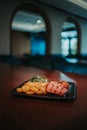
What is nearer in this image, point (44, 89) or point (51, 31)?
point (44, 89)

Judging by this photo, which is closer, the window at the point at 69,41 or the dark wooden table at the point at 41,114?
the dark wooden table at the point at 41,114

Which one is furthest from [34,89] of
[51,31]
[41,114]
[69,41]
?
[69,41]

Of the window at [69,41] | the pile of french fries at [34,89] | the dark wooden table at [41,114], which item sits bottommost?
the dark wooden table at [41,114]

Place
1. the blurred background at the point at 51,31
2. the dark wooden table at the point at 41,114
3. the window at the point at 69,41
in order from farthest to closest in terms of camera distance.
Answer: the window at the point at 69,41, the blurred background at the point at 51,31, the dark wooden table at the point at 41,114

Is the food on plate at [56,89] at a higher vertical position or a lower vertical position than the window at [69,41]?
lower

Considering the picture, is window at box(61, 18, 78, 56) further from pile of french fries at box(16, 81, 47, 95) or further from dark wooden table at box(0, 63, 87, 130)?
dark wooden table at box(0, 63, 87, 130)

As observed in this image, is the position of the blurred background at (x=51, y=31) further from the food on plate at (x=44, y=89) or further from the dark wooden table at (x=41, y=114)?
the dark wooden table at (x=41, y=114)

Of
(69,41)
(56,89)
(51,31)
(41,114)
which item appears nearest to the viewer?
Answer: (41,114)

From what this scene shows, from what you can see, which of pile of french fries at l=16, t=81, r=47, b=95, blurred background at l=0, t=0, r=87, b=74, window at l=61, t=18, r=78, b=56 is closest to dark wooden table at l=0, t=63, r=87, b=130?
pile of french fries at l=16, t=81, r=47, b=95

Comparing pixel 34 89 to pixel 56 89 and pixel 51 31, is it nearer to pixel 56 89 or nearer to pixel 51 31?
pixel 56 89

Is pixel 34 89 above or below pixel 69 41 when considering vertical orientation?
below

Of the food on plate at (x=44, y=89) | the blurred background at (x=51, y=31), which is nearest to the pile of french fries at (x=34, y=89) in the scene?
the food on plate at (x=44, y=89)

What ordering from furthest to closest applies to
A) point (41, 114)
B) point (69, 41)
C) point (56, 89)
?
point (69, 41)
point (56, 89)
point (41, 114)
